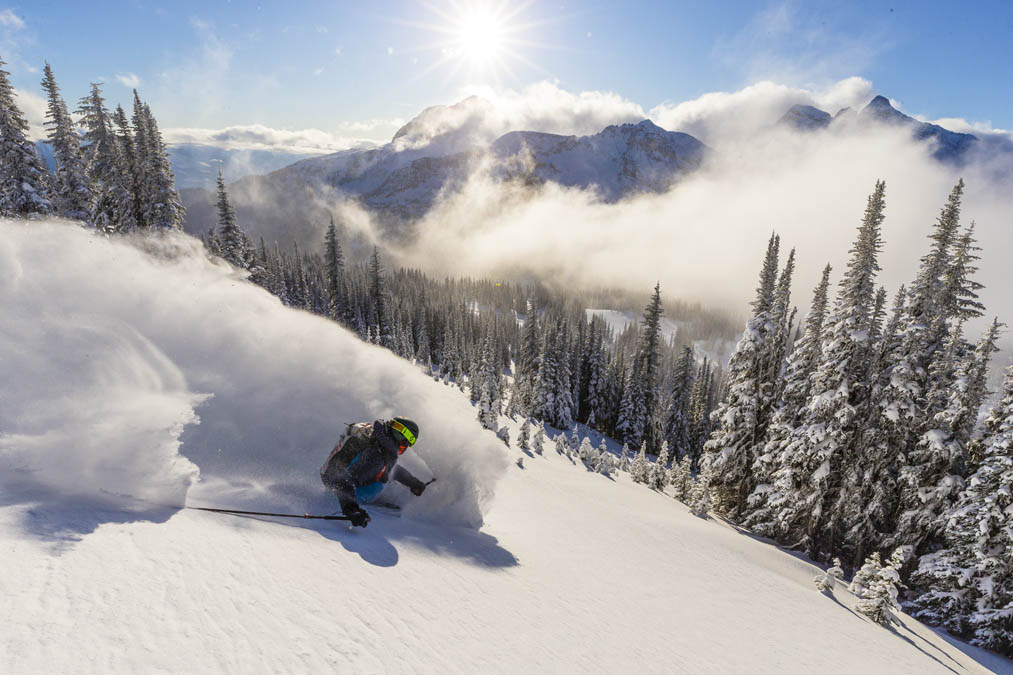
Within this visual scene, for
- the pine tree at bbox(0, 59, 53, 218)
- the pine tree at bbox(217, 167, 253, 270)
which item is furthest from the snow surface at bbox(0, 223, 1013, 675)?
the pine tree at bbox(217, 167, 253, 270)

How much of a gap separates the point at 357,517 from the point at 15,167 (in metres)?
34.4

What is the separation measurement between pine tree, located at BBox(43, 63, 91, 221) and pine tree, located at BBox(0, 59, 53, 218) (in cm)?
185

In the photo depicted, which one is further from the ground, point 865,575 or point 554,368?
point 865,575

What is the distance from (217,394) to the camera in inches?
265

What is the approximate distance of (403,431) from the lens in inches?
245

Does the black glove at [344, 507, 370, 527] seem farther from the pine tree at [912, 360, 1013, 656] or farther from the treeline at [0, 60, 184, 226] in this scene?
the treeline at [0, 60, 184, 226]

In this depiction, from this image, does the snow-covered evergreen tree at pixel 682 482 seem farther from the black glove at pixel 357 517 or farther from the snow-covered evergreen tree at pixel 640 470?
the black glove at pixel 357 517

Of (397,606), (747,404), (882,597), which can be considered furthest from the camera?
(747,404)

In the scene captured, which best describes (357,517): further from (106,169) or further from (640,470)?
(106,169)

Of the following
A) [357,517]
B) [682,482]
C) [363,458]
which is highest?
[363,458]

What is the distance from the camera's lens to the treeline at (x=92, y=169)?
24.4 meters

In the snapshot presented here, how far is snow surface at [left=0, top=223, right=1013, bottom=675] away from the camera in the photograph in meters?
3.11

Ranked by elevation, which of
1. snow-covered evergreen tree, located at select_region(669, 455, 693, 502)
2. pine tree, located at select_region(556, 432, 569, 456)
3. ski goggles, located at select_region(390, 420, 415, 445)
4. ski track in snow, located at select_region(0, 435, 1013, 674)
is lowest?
pine tree, located at select_region(556, 432, 569, 456)

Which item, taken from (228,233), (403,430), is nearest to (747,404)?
(403,430)
